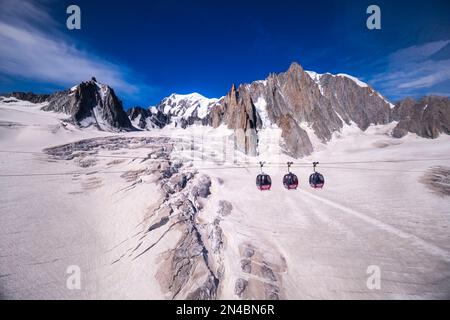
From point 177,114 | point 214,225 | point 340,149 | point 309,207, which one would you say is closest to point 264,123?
point 340,149

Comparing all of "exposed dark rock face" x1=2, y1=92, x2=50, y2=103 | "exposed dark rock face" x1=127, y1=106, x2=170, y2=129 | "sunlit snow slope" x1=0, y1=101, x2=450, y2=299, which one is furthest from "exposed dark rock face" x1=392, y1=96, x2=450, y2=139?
"exposed dark rock face" x1=2, y1=92, x2=50, y2=103

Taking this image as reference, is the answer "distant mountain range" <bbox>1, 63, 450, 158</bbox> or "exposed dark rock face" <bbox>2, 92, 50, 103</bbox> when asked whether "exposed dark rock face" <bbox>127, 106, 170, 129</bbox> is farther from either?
"exposed dark rock face" <bbox>2, 92, 50, 103</bbox>

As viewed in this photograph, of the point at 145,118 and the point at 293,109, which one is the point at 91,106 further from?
the point at 293,109

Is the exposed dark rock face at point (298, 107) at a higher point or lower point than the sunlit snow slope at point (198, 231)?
higher

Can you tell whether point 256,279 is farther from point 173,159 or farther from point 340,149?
point 340,149

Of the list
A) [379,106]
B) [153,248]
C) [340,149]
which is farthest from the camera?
[379,106]

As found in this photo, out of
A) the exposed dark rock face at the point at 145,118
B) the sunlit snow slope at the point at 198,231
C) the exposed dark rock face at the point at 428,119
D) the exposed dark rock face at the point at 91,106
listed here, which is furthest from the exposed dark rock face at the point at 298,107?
the exposed dark rock face at the point at 145,118

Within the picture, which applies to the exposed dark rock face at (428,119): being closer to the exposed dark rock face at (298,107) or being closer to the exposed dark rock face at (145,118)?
the exposed dark rock face at (298,107)
